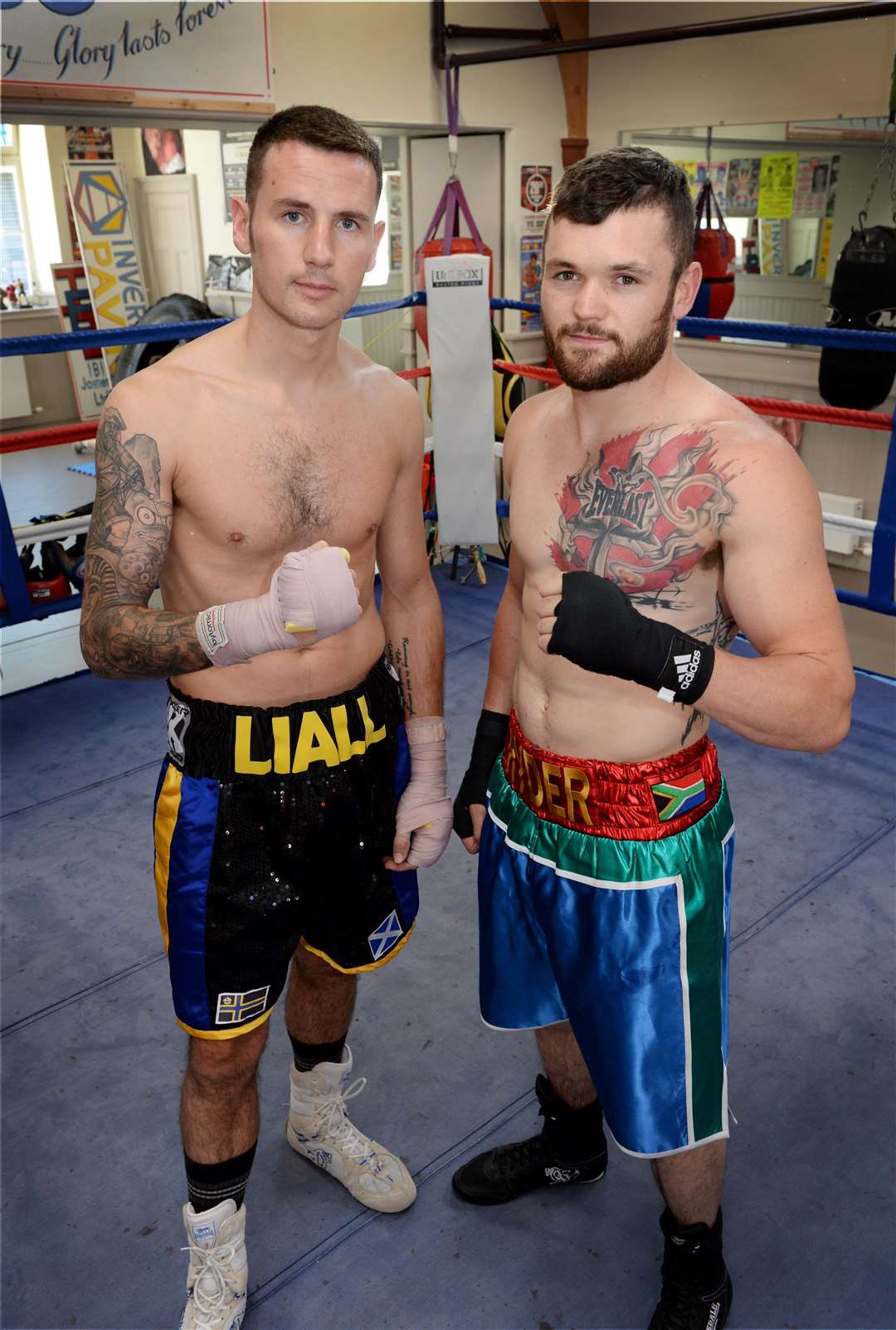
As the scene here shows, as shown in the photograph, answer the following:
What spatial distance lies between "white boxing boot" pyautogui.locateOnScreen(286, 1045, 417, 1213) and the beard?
3.89ft

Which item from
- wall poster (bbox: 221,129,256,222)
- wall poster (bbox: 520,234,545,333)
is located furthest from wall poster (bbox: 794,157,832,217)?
wall poster (bbox: 221,129,256,222)

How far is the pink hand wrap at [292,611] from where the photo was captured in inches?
48.6

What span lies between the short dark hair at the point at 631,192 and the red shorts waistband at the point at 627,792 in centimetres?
63

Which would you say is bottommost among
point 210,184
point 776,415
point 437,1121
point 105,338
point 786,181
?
point 437,1121

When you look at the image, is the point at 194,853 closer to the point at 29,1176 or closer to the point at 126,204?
the point at 29,1176

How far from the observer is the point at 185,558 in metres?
1.45

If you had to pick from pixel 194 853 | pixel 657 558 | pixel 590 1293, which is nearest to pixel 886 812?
pixel 590 1293

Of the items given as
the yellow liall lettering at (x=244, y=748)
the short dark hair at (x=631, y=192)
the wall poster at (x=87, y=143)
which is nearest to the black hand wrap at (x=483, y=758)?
the yellow liall lettering at (x=244, y=748)

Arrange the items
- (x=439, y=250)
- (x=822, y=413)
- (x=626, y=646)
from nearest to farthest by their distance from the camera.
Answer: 1. (x=626, y=646)
2. (x=822, y=413)
3. (x=439, y=250)

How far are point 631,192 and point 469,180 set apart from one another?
15.0 ft

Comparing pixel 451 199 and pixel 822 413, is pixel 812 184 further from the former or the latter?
pixel 822 413

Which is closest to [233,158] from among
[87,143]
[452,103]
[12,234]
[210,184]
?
[210,184]

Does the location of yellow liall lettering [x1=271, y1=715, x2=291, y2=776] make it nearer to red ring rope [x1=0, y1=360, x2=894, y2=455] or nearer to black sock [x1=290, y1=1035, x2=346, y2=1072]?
black sock [x1=290, y1=1035, x2=346, y2=1072]

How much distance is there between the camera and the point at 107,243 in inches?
287
